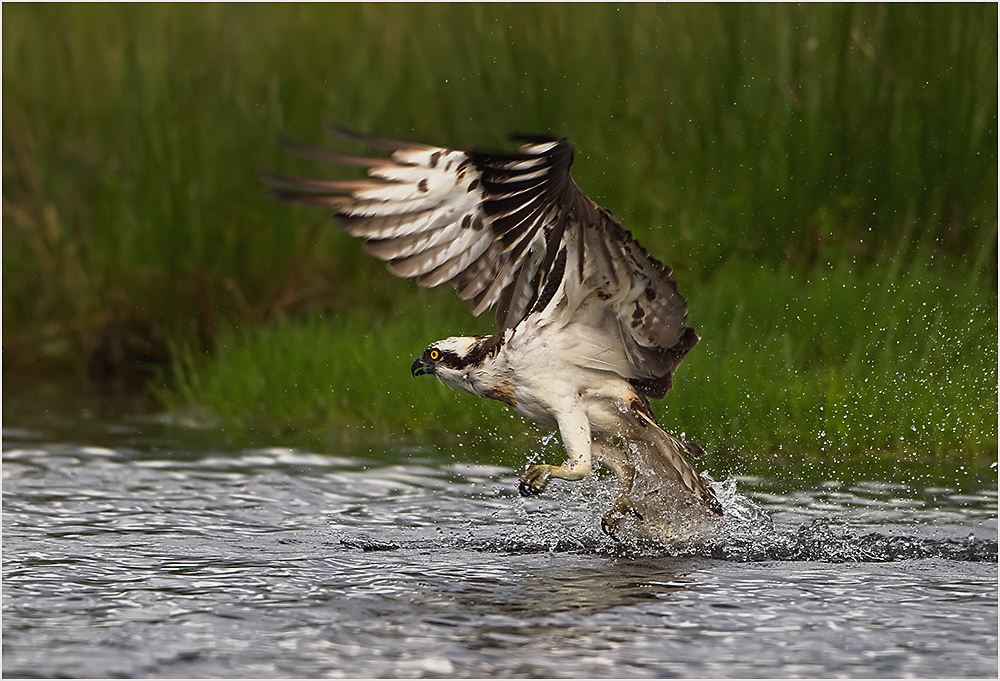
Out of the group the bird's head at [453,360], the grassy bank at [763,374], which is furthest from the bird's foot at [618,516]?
the grassy bank at [763,374]

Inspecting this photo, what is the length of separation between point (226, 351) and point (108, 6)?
349 cm

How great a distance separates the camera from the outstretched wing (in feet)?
17.9

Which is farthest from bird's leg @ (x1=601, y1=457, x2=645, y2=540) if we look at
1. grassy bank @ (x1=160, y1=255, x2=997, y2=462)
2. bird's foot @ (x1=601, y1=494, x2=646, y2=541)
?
grassy bank @ (x1=160, y1=255, x2=997, y2=462)

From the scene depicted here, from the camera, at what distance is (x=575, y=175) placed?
9.73m

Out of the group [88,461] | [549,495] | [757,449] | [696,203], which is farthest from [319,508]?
[696,203]

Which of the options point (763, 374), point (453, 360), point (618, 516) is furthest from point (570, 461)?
point (763, 374)

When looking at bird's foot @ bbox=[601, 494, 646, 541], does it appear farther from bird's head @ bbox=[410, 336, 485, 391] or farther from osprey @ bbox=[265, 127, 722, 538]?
bird's head @ bbox=[410, 336, 485, 391]

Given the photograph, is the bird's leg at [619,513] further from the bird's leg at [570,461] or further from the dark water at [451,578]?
the bird's leg at [570,461]

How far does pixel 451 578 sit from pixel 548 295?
1224mm

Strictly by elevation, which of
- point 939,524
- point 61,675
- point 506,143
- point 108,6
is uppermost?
point 108,6

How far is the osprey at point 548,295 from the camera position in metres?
5.55

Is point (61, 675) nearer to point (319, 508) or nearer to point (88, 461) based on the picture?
point (319, 508)

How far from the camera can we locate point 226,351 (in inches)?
377

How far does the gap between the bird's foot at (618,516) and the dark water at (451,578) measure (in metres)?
0.07
